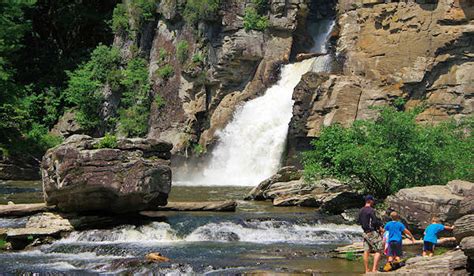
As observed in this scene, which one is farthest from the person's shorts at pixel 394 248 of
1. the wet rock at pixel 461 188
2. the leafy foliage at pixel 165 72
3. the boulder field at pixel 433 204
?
the leafy foliage at pixel 165 72

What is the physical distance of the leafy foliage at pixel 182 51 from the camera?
144 ft

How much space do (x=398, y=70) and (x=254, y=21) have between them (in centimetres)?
1046

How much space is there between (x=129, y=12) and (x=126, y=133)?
952 centimetres

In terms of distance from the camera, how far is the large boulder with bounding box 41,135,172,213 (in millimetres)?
21984

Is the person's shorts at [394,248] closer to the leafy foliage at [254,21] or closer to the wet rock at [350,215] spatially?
the wet rock at [350,215]

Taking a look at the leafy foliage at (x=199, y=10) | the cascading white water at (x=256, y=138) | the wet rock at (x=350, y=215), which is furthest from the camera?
the leafy foliage at (x=199, y=10)

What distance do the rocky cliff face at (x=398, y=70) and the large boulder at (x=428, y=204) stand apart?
12.2 metres

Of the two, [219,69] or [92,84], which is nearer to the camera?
[219,69]

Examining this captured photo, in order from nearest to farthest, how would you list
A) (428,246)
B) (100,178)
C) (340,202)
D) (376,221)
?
(376,221), (428,246), (100,178), (340,202)

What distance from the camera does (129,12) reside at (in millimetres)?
48844

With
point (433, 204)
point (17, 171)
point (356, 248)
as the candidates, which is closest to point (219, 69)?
point (17, 171)

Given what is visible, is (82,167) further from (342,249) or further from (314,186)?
(314,186)

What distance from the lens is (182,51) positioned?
43906 millimetres

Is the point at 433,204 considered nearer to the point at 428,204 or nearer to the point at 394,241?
the point at 428,204
